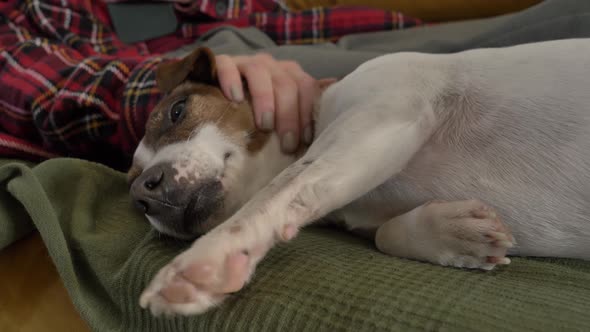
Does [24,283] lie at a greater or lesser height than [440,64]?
lesser

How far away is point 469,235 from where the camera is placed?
33.5 inches

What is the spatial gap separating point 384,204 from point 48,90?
1181 mm

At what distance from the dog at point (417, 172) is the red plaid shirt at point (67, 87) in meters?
0.47

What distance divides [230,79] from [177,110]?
16 centimetres

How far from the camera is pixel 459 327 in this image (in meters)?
0.61

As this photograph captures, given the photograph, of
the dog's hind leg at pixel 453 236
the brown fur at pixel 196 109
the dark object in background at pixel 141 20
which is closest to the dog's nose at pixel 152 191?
the brown fur at pixel 196 109

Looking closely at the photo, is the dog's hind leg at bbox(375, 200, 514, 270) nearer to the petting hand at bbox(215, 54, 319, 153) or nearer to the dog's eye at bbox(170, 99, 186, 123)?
the petting hand at bbox(215, 54, 319, 153)

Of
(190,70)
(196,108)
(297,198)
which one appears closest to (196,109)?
(196,108)

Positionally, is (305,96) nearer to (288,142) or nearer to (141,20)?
(288,142)

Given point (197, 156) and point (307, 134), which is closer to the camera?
point (197, 156)

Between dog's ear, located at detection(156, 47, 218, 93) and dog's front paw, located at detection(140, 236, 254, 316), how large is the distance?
0.64m

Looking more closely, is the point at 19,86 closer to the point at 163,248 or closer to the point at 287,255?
the point at 163,248

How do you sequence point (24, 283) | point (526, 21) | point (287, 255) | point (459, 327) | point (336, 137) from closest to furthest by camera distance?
1. point (459, 327)
2. point (287, 255)
3. point (336, 137)
4. point (24, 283)
5. point (526, 21)

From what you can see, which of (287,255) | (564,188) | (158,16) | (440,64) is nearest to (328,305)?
(287,255)
